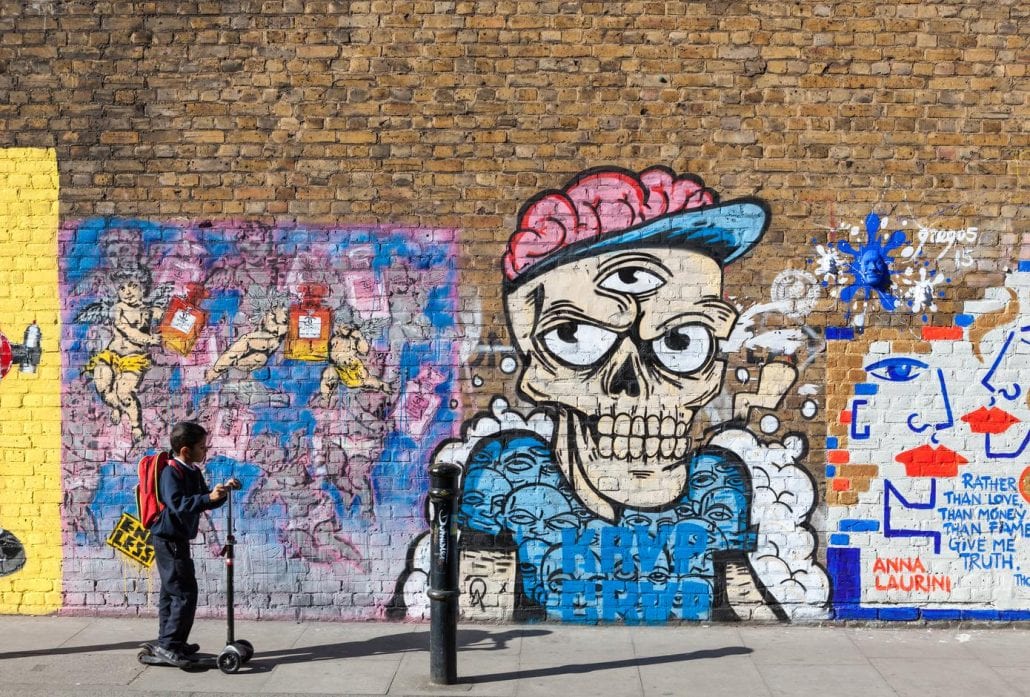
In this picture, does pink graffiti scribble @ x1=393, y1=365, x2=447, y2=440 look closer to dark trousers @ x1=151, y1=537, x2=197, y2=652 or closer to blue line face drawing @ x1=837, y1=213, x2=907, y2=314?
dark trousers @ x1=151, y1=537, x2=197, y2=652

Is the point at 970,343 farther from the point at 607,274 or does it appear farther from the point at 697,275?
the point at 607,274

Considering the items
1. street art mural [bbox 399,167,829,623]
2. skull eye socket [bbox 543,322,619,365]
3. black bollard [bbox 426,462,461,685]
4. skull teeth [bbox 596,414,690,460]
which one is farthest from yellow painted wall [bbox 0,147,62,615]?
skull teeth [bbox 596,414,690,460]

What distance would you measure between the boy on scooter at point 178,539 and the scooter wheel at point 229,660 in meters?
0.21

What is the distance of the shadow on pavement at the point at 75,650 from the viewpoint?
22.3ft

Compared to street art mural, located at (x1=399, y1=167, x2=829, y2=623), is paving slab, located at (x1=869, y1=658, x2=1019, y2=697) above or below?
below

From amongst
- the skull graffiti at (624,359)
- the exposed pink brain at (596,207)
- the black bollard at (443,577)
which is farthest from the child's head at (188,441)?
the exposed pink brain at (596,207)

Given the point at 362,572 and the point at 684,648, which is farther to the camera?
the point at 362,572

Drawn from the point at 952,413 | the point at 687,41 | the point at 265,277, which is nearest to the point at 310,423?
the point at 265,277

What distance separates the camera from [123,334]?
7.72 metres

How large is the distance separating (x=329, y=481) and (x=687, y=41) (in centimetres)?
403

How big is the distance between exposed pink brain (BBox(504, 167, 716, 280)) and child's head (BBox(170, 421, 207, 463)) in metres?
2.40

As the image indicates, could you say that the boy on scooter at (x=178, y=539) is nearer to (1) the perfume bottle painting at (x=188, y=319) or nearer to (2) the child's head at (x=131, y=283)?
(1) the perfume bottle painting at (x=188, y=319)

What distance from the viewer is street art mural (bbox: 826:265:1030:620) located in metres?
7.48

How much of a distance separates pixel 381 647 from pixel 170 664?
132 cm
